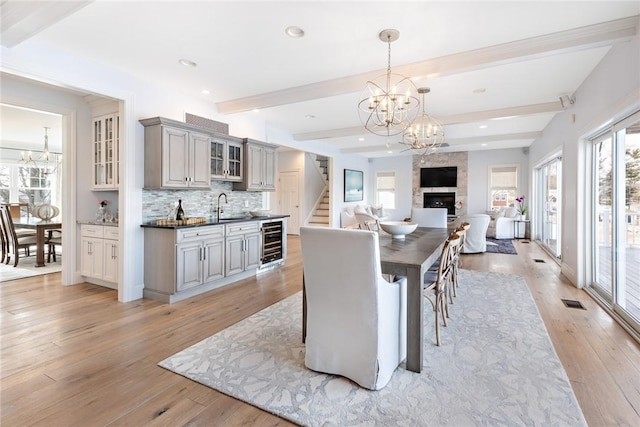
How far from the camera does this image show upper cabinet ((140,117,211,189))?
388 centimetres

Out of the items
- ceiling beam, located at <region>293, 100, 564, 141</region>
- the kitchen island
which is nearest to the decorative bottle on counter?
the kitchen island

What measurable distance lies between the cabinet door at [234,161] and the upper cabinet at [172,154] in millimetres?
558

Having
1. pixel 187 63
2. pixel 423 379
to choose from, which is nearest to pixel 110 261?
pixel 187 63

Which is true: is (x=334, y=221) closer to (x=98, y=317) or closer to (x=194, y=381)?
(x=98, y=317)

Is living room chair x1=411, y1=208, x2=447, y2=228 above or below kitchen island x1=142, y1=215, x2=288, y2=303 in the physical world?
above

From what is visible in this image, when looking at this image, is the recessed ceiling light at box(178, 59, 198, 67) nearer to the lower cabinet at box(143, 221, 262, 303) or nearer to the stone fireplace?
the lower cabinet at box(143, 221, 262, 303)

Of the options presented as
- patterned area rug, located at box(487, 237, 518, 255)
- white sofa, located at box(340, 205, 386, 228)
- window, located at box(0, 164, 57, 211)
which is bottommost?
patterned area rug, located at box(487, 237, 518, 255)

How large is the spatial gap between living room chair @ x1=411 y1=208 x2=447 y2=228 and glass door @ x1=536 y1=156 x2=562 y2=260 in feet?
7.77

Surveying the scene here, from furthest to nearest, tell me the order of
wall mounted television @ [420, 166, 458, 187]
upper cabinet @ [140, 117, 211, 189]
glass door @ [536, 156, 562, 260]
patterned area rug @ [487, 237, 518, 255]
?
wall mounted television @ [420, 166, 458, 187] < patterned area rug @ [487, 237, 518, 255] < glass door @ [536, 156, 562, 260] < upper cabinet @ [140, 117, 211, 189]

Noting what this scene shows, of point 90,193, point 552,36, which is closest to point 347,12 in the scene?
point 552,36

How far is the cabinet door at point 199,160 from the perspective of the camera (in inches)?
167

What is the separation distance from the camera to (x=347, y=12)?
257 centimetres

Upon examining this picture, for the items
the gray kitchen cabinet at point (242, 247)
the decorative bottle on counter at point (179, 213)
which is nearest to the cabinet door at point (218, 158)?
the decorative bottle on counter at point (179, 213)

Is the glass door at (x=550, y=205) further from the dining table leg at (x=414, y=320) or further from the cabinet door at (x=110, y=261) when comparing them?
the cabinet door at (x=110, y=261)
